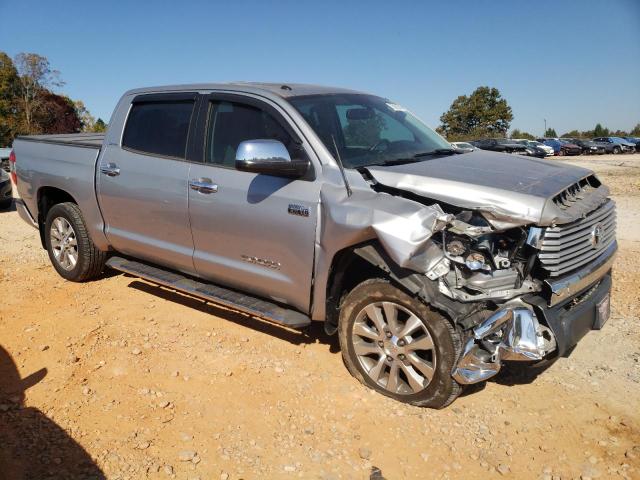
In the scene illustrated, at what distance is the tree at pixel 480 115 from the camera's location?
186 ft

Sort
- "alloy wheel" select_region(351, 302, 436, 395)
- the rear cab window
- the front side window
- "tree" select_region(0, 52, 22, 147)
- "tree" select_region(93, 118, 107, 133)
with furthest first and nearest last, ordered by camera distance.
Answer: "tree" select_region(93, 118, 107, 133) < "tree" select_region(0, 52, 22, 147) < the rear cab window < the front side window < "alloy wheel" select_region(351, 302, 436, 395)

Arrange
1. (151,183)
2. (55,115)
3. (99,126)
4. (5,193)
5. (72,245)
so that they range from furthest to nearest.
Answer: (99,126), (55,115), (5,193), (72,245), (151,183)

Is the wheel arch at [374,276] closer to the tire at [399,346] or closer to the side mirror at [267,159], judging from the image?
the tire at [399,346]

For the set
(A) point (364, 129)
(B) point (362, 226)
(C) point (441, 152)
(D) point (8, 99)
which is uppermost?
(D) point (8, 99)

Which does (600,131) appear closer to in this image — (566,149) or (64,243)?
(566,149)

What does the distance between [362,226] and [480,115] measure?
58.6 meters

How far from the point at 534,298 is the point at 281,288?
66.5 inches

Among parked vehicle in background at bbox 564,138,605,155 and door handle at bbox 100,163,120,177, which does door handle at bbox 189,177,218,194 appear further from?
parked vehicle in background at bbox 564,138,605,155

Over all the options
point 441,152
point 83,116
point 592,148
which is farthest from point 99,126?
point 441,152

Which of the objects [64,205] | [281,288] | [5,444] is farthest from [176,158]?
[5,444]

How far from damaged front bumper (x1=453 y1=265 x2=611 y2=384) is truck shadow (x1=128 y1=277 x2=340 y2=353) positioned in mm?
1345

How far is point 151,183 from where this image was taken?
4352mm

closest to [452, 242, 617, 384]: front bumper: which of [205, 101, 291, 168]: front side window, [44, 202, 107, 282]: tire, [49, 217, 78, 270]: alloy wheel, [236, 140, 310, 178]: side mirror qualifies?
[236, 140, 310, 178]: side mirror

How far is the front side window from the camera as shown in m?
3.84
